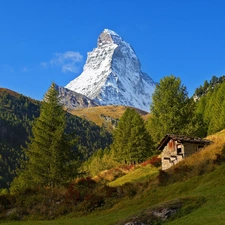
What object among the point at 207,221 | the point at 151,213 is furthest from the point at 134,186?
the point at 207,221

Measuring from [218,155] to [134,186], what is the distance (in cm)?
789

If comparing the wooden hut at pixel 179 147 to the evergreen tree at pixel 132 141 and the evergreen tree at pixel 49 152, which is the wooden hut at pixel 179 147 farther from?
the evergreen tree at pixel 132 141

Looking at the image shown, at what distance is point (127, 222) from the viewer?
17.3 meters

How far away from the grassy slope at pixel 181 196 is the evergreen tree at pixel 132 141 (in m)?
33.7

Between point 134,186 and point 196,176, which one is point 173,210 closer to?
point 196,176

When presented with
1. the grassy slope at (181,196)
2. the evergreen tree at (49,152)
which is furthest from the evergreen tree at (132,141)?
the grassy slope at (181,196)

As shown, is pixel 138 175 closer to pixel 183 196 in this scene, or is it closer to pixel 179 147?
pixel 179 147

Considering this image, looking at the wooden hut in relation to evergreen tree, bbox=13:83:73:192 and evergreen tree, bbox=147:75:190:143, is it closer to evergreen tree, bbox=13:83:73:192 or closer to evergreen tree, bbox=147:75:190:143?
evergreen tree, bbox=147:75:190:143

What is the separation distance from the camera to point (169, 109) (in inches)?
2013

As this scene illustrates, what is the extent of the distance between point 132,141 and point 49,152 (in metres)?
24.5

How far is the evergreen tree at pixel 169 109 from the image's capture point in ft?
165

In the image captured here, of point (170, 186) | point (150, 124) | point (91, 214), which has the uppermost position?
point (150, 124)

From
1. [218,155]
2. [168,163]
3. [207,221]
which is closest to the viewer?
[207,221]

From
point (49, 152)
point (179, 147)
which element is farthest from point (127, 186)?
point (49, 152)
